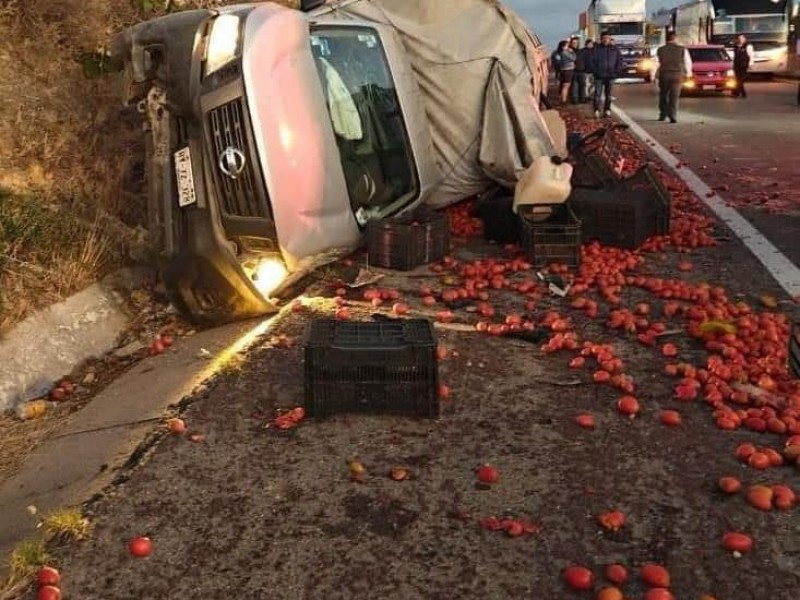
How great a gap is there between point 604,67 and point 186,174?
1717 cm

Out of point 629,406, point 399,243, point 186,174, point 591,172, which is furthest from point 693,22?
point 629,406

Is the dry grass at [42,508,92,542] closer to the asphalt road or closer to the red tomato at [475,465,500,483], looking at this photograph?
the red tomato at [475,465,500,483]

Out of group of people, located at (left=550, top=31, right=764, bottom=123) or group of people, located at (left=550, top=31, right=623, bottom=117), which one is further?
group of people, located at (left=550, top=31, right=623, bottom=117)

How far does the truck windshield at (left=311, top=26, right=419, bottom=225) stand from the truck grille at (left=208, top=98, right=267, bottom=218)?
108cm


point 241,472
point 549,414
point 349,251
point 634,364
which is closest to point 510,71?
point 349,251

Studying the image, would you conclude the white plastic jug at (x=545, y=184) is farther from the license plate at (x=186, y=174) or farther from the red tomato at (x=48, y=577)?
the red tomato at (x=48, y=577)

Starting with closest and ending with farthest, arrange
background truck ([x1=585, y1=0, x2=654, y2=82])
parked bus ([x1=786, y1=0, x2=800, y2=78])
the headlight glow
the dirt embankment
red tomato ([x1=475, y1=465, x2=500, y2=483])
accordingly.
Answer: red tomato ([x1=475, y1=465, x2=500, y2=483]), the headlight glow, the dirt embankment, parked bus ([x1=786, y1=0, x2=800, y2=78]), background truck ([x1=585, y1=0, x2=654, y2=82])

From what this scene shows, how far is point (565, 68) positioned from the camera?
26734mm

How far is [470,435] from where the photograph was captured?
4.51 metres

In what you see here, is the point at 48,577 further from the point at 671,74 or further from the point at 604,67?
the point at 604,67

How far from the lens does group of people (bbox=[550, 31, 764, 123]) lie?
66.2ft

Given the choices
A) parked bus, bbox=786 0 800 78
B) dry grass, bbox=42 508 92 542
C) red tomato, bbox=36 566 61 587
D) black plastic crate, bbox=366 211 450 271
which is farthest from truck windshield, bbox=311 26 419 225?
parked bus, bbox=786 0 800 78

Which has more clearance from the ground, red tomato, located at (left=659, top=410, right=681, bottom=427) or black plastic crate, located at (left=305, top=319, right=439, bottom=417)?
black plastic crate, located at (left=305, top=319, right=439, bottom=417)

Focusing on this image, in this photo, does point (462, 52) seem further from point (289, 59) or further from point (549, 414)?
point (549, 414)
